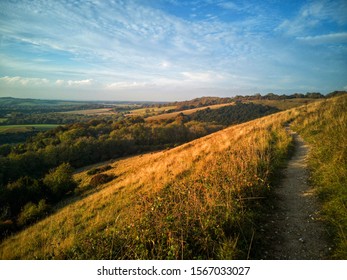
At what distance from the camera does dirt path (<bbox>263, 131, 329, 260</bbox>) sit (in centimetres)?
334

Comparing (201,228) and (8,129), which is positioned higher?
(201,228)

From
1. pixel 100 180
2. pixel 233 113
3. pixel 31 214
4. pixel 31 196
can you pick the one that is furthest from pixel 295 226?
pixel 233 113

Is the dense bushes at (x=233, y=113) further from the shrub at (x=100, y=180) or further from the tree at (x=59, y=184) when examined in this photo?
the tree at (x=59, y=184)

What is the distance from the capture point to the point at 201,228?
3.69 m

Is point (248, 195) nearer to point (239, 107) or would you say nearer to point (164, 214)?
point (164, 214)

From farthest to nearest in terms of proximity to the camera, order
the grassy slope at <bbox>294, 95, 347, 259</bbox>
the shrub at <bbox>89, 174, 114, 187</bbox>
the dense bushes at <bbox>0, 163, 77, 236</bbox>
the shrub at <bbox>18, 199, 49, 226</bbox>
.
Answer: the shrub at <bbox>89, 174, 114, 187</bbox> → the dense bushes at <bbox>0, 163, 77, 236</bbox> → the shrub at <bbox>18, 199, 49, 226</bbox> → the grassy slope at <bbox>294, 95, 347, 259</bbox>

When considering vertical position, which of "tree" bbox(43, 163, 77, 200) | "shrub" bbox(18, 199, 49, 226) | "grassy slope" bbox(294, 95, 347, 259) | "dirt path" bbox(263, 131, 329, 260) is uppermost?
"grassy slope" bbox(294, 95, 347, 259)

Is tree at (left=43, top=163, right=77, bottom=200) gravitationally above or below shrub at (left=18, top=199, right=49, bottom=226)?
below

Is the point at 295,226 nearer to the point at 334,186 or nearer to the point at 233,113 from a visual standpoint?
the point at 334,186

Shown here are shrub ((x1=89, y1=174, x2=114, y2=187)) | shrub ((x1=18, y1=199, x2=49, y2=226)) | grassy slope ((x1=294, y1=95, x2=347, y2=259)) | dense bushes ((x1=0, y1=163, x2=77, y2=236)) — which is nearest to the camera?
grassy slope ((x1=294, y1=95, x2=347, y2=259))

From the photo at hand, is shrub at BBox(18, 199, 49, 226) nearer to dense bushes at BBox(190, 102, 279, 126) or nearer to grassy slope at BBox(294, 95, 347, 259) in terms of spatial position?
grassy slope at BBox(294, 95, 347, 259)

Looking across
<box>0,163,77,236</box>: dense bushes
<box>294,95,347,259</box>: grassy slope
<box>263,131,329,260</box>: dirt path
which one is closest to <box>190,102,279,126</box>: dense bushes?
<box>0,163,77,236</box>: dense bushes
